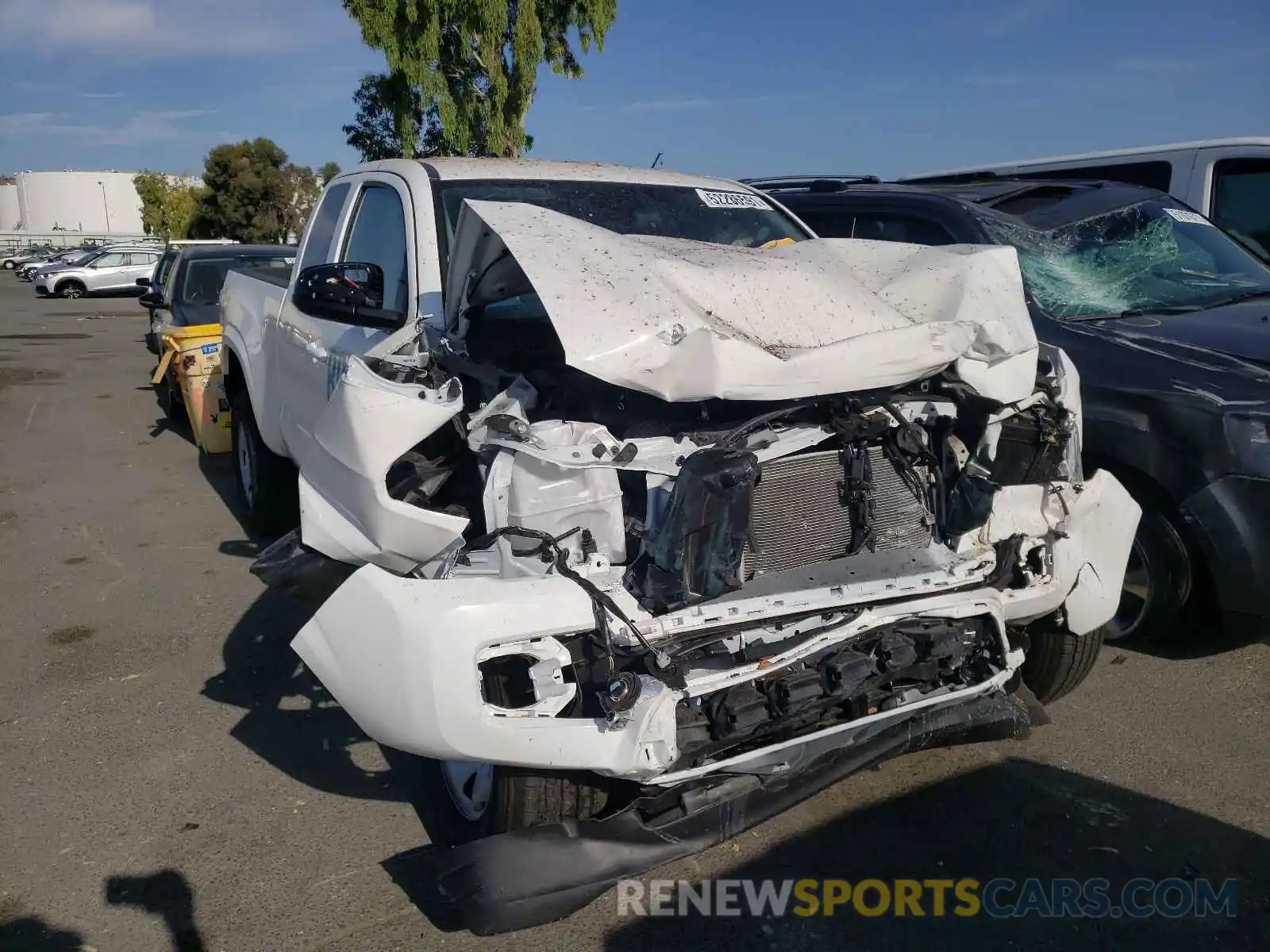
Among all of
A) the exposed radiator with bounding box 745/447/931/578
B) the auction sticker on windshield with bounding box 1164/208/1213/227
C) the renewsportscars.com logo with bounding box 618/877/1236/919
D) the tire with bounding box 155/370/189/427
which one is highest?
the auction sticker on windshield with bounding box 1164/208/1213/227

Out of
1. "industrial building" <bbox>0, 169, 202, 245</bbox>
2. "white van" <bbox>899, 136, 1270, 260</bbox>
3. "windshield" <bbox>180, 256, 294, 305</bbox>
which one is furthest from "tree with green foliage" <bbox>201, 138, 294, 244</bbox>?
"industrial building" <bbox>0, 169, 202, 245</bbox>

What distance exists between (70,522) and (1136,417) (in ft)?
20.6

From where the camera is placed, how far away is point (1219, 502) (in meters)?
3.78

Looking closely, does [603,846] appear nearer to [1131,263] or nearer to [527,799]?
[527,799]

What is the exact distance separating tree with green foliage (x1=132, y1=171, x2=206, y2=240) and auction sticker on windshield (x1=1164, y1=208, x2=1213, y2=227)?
54111mm

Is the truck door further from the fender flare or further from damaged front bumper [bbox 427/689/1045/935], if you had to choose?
damaged front bumper [bbox 427/689/1045/935]

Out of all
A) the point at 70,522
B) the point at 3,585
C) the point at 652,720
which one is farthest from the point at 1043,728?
the point at 70,522

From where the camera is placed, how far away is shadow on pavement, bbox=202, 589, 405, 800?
11.5ft

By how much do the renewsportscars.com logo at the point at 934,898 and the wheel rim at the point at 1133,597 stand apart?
1415 millimetres

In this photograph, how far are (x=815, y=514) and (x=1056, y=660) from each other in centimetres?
134

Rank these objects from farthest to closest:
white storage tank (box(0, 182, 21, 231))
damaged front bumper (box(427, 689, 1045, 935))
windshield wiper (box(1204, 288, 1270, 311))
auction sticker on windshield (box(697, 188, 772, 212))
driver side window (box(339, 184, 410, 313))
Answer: white storage tank (box(0, 182, 21, 231))
windshield wiper (box(1204, 288, 1270, 311))
auction sticker on windshield (box(697, 188, 772, 212))
driver side window (box(339, 184, 410, 313))
damaged front bumper (box(427, 689, 1045, 935))

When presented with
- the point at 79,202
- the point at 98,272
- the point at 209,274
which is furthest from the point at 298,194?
the point at 79,202

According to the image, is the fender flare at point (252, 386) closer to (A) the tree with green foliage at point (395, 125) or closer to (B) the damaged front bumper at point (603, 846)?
(B) the damaged front bumper at point (603, 846)

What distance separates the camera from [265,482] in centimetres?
569
